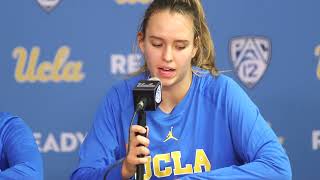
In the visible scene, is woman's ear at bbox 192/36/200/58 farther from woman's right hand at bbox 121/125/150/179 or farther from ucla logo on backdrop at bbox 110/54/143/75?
ucla logo on backdrop at bbox 110/54/143/75

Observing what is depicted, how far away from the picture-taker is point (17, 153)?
1.70 metres

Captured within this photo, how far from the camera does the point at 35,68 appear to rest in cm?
251

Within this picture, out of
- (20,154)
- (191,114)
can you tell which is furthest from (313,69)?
(20,154)

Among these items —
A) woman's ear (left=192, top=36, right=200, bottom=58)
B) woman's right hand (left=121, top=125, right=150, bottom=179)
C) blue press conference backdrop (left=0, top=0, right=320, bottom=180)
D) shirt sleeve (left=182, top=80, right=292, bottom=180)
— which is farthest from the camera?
blue press conference backdrop (left=0, top=0, right=320, bottom=180)

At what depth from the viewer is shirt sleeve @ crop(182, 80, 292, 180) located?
5.05 feet

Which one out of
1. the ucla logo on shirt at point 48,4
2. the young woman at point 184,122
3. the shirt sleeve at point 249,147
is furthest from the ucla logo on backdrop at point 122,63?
the shirt sleeve at point 249,147

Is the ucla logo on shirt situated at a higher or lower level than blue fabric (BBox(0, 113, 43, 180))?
higher

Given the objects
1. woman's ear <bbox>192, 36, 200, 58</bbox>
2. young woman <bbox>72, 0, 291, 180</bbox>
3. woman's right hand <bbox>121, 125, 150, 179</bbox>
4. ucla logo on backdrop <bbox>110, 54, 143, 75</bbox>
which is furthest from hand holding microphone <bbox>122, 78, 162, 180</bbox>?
ucla logo on backdrop <bbox>110, 54, 143, 75</bbox>

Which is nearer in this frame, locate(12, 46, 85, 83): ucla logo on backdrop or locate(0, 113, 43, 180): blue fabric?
locate(0, 113, 43, 180): blue fabric

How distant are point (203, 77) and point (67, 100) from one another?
919 mm

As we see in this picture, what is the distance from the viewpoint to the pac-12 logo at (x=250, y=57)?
8.22 ft

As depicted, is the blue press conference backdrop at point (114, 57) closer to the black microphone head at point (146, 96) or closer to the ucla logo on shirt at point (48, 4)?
the ucla logo on shirt at point (48, 4)

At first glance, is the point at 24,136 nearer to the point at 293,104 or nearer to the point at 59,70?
the point at 59,70

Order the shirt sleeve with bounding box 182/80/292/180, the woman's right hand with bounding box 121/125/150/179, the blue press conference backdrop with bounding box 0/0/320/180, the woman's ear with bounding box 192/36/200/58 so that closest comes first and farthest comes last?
the woman's right hand with bounding box 121/125/150/179, the shirt sleeve with bounding box 182/80/292/180, the woman's ear with bounding box 192/36/200/58, the blue press conference backdrop with bounding box 0/0/320/180
